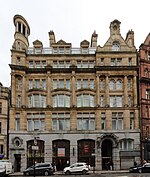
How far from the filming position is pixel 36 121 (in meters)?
57.9

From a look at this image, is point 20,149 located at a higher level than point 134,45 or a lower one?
lower

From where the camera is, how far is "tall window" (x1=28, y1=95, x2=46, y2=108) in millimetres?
58156

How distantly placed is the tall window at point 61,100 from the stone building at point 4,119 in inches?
363

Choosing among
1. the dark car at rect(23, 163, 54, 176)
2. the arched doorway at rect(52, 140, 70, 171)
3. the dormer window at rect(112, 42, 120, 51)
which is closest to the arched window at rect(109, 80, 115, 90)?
the dormer window at rect(112, 42, 120, 51)

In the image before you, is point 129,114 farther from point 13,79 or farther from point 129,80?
point 13,79

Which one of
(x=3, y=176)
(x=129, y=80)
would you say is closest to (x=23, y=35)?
(x=129, y=80)

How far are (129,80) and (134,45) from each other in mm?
7076

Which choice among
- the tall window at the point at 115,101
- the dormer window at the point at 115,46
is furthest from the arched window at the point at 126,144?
the dormer window at the point at 115,46

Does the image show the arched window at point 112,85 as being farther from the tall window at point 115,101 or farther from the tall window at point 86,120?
the tall window at point 86,120

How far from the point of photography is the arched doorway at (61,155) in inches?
2219

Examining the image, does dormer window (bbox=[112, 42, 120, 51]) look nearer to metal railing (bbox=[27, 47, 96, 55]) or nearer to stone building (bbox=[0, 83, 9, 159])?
metal railing (bbox=[27, 47, 96, 55])

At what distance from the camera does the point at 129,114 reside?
191 ft

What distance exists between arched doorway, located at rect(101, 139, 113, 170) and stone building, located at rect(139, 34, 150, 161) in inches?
234

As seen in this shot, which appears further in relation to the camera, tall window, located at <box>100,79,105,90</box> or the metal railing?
the metal railing
